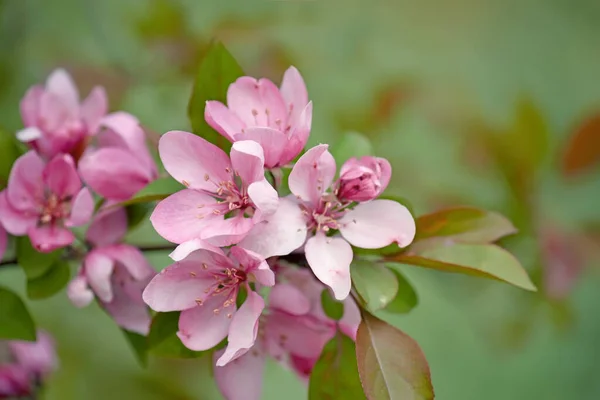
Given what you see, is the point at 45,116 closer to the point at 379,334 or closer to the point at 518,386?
the point at 379,334

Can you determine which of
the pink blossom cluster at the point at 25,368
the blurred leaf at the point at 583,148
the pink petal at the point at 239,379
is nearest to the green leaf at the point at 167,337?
the pink petal at the point at 239,379

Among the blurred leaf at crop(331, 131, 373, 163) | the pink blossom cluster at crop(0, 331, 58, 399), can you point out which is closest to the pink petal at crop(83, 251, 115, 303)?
the blurred leaf at crop(331, 131, 373, 163)

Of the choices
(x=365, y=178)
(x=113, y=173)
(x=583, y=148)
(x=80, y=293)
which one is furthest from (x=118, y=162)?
(x=583, y=148)

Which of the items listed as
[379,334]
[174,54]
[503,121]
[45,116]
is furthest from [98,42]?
[379,334]

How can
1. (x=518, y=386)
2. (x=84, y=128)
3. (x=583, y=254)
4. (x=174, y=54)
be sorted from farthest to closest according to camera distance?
(x=518, y=386), (x=583, y=254), (x=174, y=54), (x=84, y=128)

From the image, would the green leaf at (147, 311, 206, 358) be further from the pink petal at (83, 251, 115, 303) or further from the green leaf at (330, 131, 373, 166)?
the green leaf at (330, 131, 373, 166)

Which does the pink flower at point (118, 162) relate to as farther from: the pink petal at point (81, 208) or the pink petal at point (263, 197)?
the pink petal at point (263, 197)
